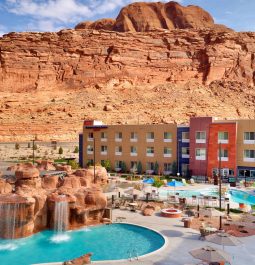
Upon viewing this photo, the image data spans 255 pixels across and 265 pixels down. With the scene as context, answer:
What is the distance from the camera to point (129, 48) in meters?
113

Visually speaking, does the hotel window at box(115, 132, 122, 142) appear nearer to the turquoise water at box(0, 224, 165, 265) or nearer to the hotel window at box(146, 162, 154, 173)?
the hotel window at box(146, 162, 154, 173)

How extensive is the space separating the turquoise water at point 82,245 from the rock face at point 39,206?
65cm

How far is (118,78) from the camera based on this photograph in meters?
108

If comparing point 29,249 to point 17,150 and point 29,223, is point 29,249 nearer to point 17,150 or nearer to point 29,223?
point 29,223

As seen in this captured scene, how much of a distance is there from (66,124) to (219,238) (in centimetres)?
7390

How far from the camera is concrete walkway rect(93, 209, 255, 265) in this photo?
16.3 meters

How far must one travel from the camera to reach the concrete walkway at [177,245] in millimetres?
16266

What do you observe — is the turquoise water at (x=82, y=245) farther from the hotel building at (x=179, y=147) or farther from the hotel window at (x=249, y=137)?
the hotel window at (x=249, y=137)

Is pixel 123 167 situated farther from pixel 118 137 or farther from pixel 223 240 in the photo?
pixel 223 240

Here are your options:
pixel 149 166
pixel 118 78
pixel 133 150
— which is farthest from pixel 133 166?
pixel 118 78

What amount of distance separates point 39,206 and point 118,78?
88935 mm

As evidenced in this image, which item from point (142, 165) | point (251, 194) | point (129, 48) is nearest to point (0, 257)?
point (251, 194)

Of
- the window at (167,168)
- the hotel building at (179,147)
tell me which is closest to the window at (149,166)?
the hotel building at (179,147)

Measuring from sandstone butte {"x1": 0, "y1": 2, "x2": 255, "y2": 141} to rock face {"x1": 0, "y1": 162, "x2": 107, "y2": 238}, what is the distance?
6128 centimetres
